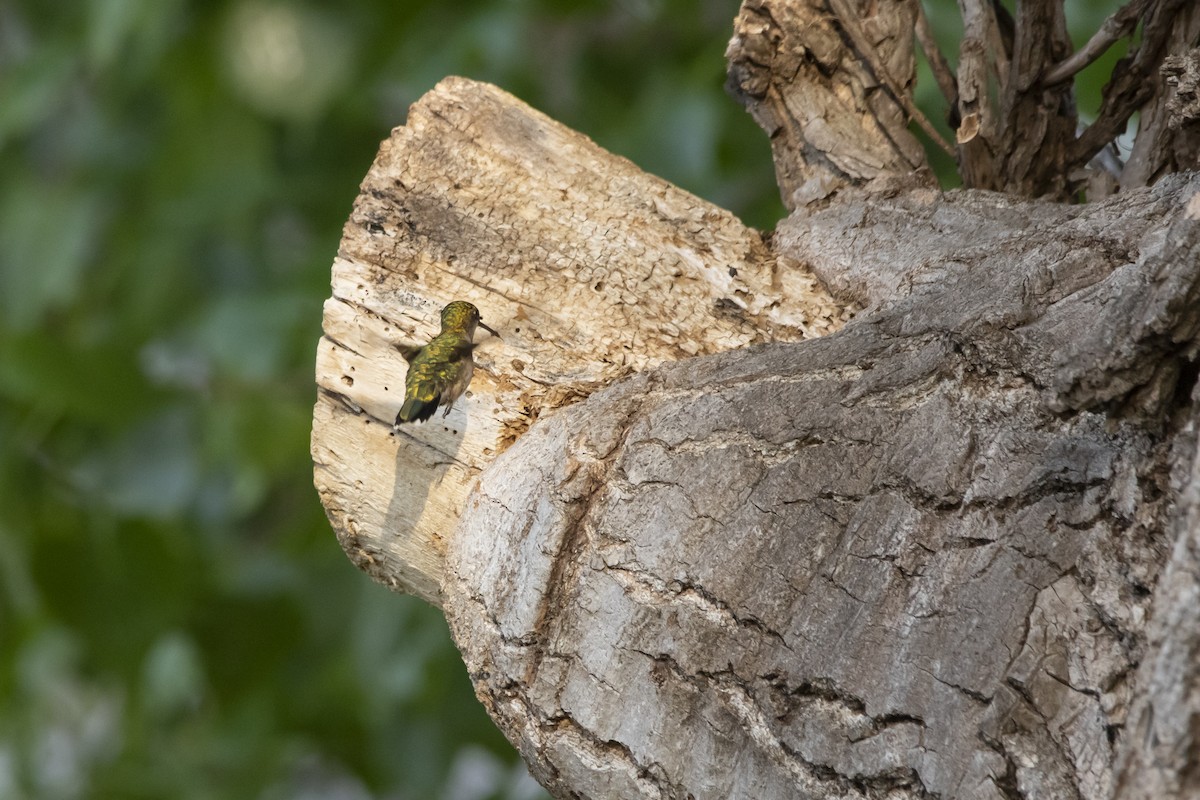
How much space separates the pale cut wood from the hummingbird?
0.02m

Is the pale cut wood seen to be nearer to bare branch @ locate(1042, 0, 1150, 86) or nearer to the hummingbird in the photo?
the hummingbird

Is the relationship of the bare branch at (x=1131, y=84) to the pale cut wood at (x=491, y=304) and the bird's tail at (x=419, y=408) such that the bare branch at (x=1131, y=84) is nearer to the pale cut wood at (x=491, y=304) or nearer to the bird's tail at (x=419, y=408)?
the pale cut wood at (x=491, y=304)

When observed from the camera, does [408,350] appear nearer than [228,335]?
Yes

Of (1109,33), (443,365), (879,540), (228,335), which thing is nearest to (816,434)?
(879,540)

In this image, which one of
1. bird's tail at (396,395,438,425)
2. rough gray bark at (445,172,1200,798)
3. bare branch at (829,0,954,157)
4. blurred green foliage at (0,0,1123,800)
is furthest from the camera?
blurred green foliage at (0,0,1123,800)

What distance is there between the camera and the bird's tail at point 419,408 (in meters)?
0.67

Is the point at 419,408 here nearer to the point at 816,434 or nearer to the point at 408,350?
the point at 408,350

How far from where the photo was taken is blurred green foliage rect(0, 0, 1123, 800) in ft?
5.47

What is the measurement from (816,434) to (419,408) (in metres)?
0.24

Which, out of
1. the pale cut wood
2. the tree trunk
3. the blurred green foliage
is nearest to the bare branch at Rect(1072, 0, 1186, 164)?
the tree trunk

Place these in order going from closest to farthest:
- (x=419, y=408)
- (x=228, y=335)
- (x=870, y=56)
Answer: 1. (x=419, y=408)
2. (x=870, y=56)
3. (x=228, y=335)

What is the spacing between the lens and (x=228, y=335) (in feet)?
5.47

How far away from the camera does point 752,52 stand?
82cm

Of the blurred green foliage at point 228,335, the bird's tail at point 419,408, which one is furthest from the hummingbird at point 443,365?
the blurred green foliage at point 228,335
